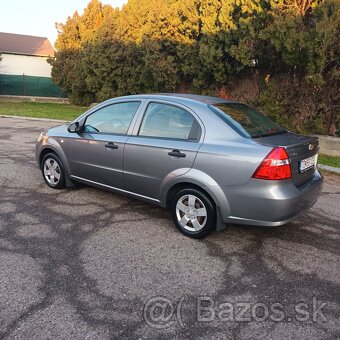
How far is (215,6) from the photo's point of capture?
12578 millimetres

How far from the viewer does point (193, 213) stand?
13.8 ft

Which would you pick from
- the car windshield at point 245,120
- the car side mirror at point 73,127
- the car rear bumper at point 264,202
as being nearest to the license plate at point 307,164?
the car rear bumper at point 264,202

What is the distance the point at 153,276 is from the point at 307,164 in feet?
6.86

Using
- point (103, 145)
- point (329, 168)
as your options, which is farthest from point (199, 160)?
point (329, 168)

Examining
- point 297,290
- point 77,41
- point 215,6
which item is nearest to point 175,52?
point 215,6

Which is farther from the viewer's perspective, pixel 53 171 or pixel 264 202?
pixel 53 171

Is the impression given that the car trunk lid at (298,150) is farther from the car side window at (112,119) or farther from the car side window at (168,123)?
the car side window at (112,119)

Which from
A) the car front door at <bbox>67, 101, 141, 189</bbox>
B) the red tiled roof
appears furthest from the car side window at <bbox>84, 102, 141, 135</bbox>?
the red tiled roof

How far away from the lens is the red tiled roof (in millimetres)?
40500

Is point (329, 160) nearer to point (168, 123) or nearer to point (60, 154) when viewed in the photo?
point (168, 123)

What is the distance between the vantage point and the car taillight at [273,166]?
12.0 feet

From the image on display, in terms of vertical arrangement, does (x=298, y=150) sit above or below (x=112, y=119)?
below

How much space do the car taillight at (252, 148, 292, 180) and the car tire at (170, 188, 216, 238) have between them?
653 mm

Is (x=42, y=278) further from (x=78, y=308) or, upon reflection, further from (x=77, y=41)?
(x=77, y=41)
